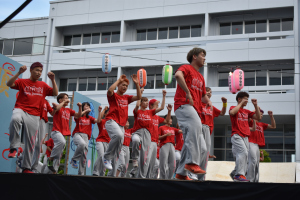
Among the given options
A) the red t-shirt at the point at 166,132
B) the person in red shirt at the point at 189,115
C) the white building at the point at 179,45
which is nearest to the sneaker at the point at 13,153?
the person in red shirt at the point at 189,115

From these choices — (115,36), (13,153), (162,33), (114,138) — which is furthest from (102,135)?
(115,36)

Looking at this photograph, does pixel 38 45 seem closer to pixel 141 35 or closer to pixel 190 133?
pixel 141 35

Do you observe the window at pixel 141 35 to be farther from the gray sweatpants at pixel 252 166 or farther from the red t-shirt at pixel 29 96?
the red t-shirt at pixel 29 96

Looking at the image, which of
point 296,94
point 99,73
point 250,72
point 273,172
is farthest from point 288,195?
point 99,73

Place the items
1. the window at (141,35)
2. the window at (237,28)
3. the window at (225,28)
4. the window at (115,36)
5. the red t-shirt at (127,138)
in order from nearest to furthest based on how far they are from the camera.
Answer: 1. the red t-shirt at (127,138)
2. the window at (237,28)
3. the window at (225,28)
4. the window at (141,35)
5. the window at (115,36)

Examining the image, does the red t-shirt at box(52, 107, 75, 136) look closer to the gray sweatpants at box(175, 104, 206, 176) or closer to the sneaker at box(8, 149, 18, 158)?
the sneaker at box(8, 149, 18, 158)

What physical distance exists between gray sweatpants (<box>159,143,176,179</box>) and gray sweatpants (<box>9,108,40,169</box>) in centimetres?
408

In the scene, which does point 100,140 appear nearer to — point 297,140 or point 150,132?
point 150,132

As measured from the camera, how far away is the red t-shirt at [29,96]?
6.75 m

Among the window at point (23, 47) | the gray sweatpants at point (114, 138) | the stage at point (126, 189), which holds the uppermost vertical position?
the window at point (23, 47)

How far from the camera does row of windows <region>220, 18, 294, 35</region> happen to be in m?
23.0

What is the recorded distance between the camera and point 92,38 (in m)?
27.4

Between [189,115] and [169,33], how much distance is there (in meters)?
20.6

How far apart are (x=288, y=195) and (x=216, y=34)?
2082 centimetres
